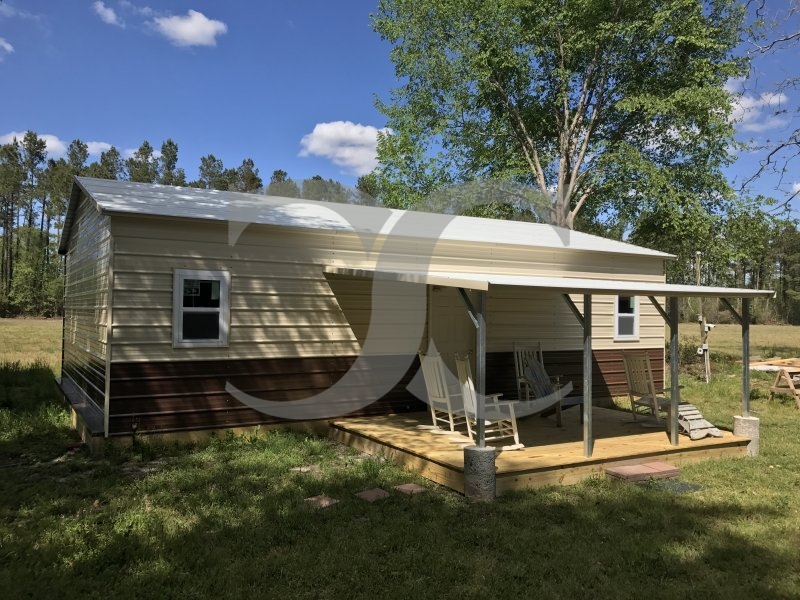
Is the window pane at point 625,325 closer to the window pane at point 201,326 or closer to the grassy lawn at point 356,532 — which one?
the grassy lawn at point 356,532

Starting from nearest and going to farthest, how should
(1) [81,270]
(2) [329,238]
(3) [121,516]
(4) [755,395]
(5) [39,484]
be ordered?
(3) [121,516], (5) [39,484], (2) [329,238], (1) [81,270], (4) [755,395]

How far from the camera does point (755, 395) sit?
1188cm

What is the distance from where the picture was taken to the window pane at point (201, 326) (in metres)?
7.14

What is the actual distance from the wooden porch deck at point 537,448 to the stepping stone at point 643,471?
0.11m

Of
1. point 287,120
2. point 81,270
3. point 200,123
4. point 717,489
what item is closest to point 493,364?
point 717,489

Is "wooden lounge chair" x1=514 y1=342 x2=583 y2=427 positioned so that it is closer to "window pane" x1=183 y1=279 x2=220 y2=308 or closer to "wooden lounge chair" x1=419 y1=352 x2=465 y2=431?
"wooden lounge chair" x1=419 y1=352 x2=465 y2=431

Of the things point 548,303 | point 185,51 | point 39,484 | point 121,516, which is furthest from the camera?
point 185,51

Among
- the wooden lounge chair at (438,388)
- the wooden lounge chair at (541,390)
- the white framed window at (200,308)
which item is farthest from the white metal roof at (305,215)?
the wooden lounge chair at (438,388)

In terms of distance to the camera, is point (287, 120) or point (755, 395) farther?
point (287, 120)

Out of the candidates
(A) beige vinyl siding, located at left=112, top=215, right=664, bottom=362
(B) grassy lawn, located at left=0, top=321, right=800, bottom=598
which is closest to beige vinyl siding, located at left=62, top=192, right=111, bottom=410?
(A) beige vinyl siding, located at left=112, top=215, right=664, bottom=362

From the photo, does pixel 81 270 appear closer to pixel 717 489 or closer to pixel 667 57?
pixel 717 489

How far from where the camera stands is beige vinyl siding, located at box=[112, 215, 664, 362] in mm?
6805

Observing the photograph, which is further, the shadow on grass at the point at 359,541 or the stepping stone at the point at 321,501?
the stepping stone at the point at 321,501

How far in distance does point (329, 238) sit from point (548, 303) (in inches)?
175
